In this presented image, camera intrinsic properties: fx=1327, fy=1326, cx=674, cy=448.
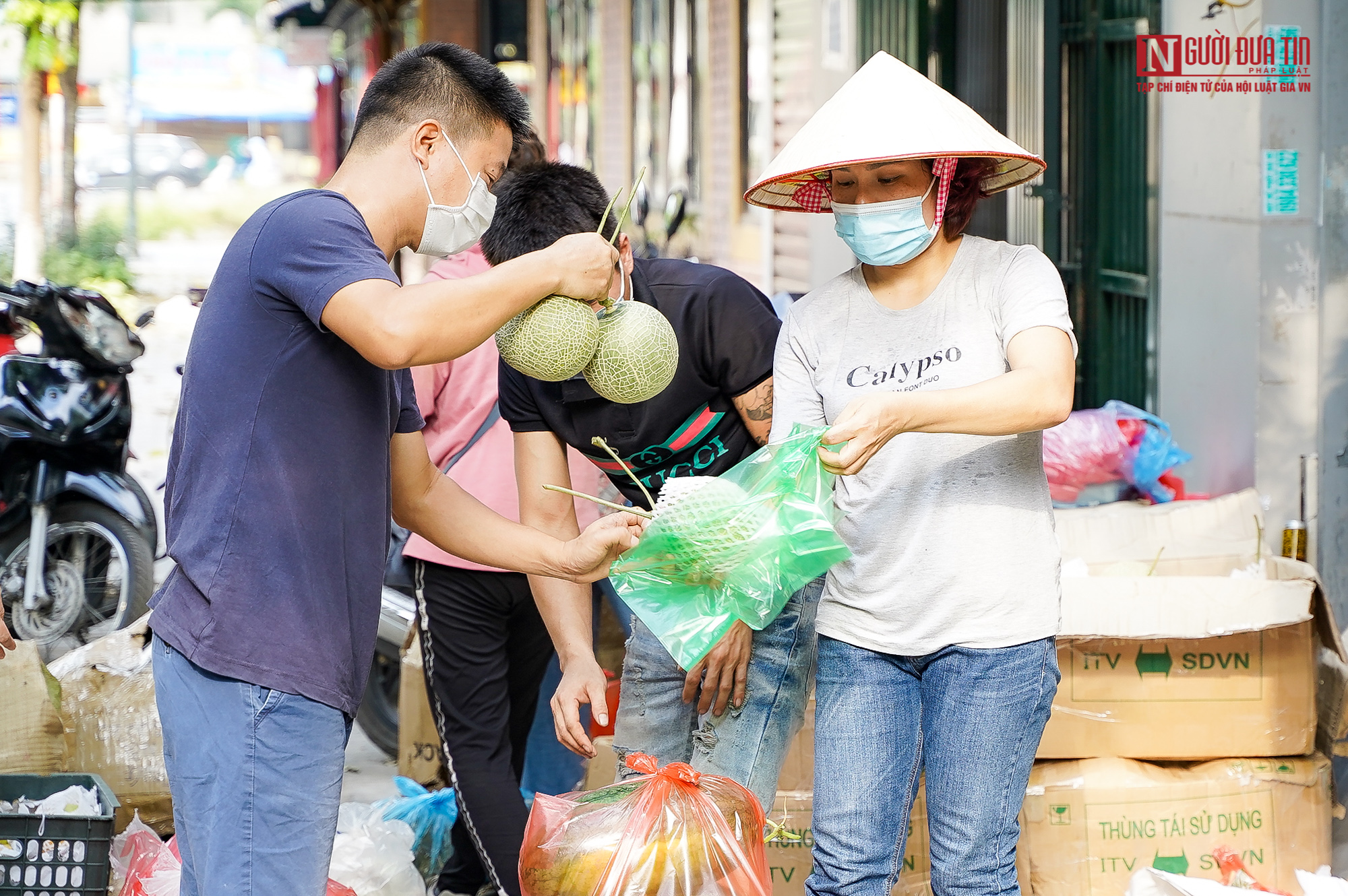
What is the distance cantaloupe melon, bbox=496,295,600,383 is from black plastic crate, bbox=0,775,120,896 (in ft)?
5.07

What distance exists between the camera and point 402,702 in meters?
4.03

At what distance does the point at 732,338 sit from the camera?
101 inches

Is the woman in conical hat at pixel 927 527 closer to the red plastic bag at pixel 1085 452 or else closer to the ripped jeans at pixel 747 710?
the ripped jeans at pixel 747 710

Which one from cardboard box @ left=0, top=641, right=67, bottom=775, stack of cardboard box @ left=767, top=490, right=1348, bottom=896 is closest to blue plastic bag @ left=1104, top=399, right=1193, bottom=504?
stack of cardboard box @ left=767, top=490, right=1348, bottom=896

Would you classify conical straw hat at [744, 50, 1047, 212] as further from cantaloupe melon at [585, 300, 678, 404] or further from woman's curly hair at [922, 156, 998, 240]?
cantaloupe melon at [585, 300, 678, 404]

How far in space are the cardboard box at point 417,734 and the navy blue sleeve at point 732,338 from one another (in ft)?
5.77

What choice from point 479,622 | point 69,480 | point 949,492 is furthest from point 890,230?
point 69,480

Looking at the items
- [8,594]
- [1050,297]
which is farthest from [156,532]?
[1050,297]

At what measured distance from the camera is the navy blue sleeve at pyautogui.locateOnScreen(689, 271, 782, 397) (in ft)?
8.43

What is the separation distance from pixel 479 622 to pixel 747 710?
895mm

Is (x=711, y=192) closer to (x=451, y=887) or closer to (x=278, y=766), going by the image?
(x=451, y=887)

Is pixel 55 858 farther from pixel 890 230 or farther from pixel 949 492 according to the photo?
pixel 890 230

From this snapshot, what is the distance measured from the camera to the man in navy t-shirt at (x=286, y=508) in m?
1.80

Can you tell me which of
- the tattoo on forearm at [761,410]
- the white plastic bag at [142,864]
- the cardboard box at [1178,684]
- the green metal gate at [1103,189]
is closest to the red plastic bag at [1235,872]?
the cardboard box at [1178,684]
